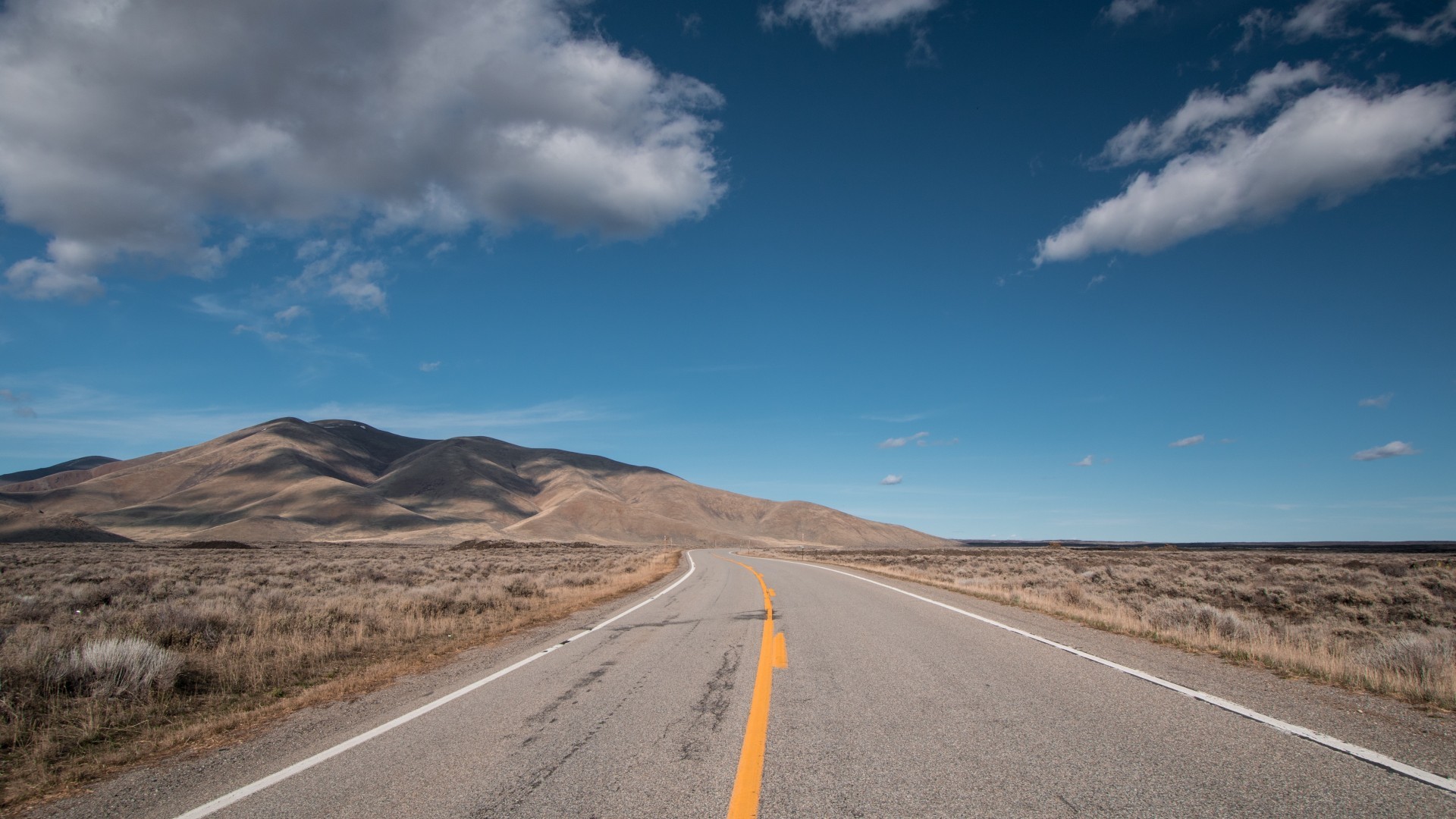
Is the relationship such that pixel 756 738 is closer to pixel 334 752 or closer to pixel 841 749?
pixel 841 749

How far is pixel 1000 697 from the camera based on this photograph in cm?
619

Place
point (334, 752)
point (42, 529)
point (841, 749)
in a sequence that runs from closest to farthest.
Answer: point (841, 749) → point (334, 752) → point (42, 529)

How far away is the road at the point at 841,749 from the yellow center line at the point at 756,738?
0.09 ft

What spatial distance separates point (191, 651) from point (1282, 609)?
24.5 metres

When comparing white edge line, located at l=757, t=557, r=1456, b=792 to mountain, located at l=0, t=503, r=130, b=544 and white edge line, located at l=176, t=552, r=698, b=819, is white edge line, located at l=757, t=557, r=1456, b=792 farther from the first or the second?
mountain, located at l=0, t=503, r=130, b=544

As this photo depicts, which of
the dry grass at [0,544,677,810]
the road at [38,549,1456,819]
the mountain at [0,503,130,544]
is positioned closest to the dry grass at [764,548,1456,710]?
the road at [38,549,1456,819]

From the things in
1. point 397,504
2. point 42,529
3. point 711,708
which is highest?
point 397,504

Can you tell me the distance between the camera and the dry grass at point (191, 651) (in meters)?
5.85

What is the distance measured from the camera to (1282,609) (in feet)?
59.9

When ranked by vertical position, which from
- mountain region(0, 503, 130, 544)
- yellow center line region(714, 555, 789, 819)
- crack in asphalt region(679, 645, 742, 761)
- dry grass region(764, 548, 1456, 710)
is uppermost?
dry grass region(764, 548, 1456, 710)

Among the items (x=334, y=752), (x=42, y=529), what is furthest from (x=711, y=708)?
(x=42, y=529)

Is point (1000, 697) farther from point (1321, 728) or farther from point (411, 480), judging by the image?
point (411, 480)

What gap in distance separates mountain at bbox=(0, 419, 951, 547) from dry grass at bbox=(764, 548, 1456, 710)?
90019 mm

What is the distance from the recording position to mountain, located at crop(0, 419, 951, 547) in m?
113
